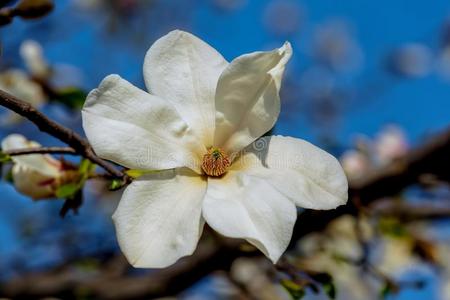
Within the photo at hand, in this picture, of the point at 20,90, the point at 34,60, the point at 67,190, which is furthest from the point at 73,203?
the point at 34,60

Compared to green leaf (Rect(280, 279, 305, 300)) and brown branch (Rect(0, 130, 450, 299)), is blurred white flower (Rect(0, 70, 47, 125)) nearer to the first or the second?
brown branch (Rect(0, 130, 450, 299))

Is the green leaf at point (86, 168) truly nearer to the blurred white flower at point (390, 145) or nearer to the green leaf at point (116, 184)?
the green leaf at point (116, 184)

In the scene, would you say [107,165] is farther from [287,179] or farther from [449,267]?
[449,267]

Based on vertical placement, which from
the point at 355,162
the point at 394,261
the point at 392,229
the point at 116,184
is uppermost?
the point at 116,184

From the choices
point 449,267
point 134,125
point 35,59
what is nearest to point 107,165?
point 134,125

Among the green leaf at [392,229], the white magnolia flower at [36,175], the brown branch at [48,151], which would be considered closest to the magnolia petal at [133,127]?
the brown branch at [48,151]

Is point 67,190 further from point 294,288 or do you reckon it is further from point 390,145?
point 390,145

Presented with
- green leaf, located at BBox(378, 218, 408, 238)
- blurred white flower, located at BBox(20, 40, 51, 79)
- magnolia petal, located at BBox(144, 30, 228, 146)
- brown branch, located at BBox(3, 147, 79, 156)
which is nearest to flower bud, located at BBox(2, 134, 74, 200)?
brown branch, located at BBox(3, 147, 79, 156)
